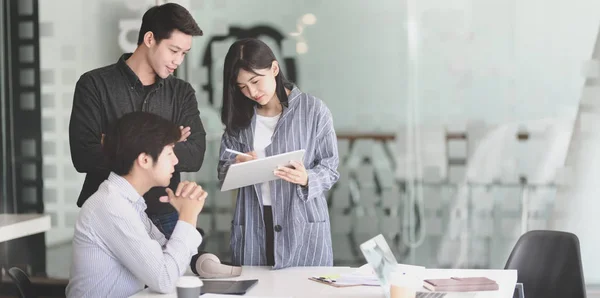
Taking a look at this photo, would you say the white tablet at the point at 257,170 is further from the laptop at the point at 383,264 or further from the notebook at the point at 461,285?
the notebook at the point at 461,285

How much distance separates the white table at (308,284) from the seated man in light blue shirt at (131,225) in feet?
0.34

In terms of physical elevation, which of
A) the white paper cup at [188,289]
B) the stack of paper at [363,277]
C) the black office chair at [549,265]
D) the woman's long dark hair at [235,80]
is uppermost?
the woman's long dark hair at [235,80]

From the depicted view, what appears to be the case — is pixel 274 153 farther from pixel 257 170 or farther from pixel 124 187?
pixel 124 187

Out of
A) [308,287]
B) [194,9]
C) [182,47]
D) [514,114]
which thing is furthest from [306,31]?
[308,287]

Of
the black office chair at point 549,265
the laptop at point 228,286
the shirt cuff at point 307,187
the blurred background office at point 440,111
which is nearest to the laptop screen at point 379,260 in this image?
the laptop at point 228,286

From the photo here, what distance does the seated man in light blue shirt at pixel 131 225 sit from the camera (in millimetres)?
2551

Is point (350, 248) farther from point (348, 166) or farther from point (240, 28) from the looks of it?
point (240, 28)

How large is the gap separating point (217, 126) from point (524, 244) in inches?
95.7

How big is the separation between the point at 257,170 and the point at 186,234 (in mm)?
467

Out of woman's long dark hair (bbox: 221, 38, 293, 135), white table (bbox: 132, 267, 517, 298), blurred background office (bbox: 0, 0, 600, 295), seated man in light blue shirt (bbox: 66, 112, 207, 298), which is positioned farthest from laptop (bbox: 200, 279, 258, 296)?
blurred background office (bbox: 0, 0, 600, 295)

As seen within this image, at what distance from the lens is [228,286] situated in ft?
8.96

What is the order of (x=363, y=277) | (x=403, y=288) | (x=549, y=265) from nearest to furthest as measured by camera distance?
(x=403, y=288) → (x=363, y=277) → (x=549, y=265)

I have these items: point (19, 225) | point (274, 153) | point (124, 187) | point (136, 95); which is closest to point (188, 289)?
point (124, 187)

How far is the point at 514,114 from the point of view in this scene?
5184 millimetres
